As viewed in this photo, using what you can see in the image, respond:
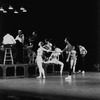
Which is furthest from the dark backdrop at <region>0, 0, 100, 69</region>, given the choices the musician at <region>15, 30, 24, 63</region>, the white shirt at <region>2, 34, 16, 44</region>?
the white shirt at <region>2, 34, 16, 44</region>

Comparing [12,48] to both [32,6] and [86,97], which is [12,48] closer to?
[32,6]

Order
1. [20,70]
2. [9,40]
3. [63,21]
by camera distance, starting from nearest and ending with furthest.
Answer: [9,40], [20,70], [63,21]

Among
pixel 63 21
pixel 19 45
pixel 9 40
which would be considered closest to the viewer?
pixel 9 40

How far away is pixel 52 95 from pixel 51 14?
629 inches

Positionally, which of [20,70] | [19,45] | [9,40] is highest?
[9,40]

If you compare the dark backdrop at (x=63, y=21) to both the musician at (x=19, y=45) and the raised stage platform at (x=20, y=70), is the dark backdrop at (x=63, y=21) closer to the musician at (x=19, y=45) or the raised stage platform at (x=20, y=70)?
the raised stage platform at (x=20, y=70)

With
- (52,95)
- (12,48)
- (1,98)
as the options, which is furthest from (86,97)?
(12,48)

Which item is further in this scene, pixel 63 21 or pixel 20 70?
pixel 63 21

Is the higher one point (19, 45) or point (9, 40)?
point (9, 40)

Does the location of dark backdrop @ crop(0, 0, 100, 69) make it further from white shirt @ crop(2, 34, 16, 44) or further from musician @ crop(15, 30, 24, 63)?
white shirt @ crop(2, 34, 16, 44)

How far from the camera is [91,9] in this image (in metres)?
24.7

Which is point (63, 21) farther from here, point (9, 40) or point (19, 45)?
point (9, 40)

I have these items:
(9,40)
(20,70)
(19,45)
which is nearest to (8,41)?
(9,40)

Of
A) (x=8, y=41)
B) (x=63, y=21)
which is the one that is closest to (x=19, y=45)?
(x=8, y=41)
